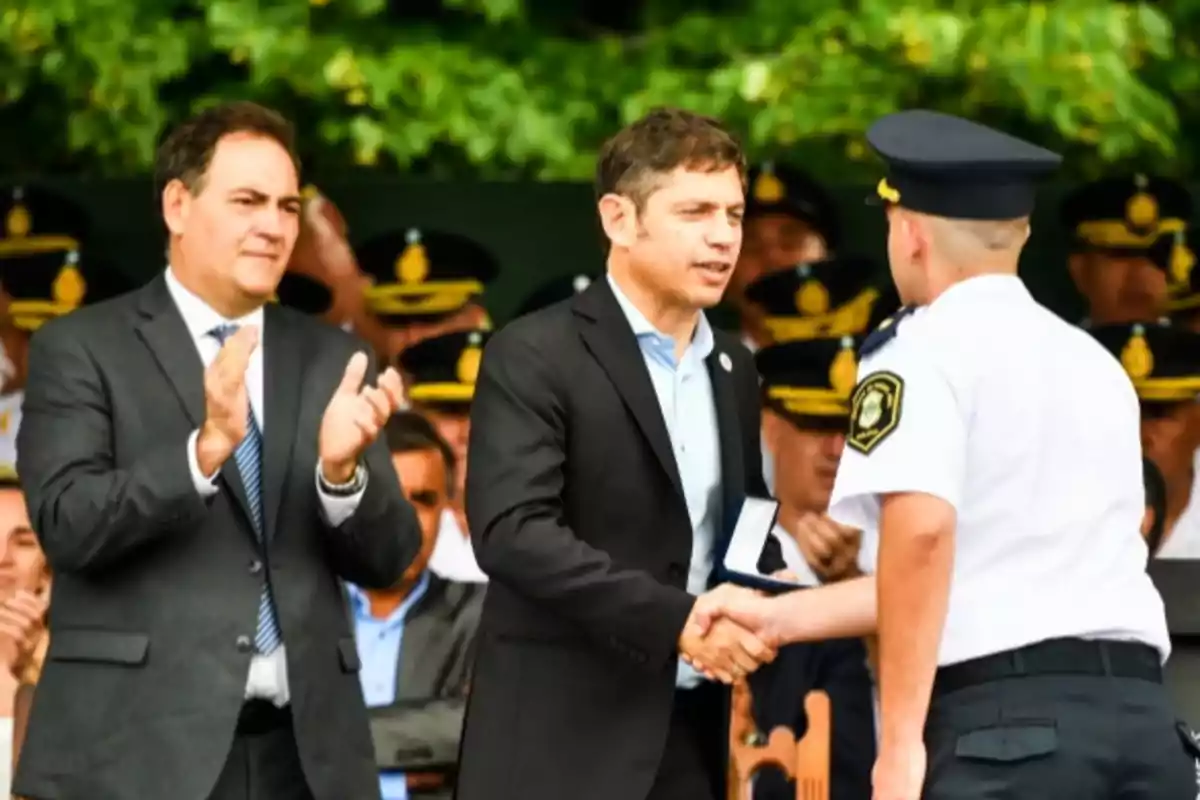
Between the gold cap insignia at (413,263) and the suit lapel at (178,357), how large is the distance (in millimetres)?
1733

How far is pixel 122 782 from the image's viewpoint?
3.95 m

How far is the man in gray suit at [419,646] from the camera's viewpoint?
579 cm

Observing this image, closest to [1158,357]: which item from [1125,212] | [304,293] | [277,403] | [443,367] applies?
[1125,212]

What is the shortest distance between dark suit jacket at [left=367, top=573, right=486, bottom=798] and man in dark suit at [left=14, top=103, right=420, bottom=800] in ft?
5.25

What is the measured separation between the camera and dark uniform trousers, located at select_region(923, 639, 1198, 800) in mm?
3393

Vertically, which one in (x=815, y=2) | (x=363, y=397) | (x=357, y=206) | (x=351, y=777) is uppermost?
(x=815, y=2)

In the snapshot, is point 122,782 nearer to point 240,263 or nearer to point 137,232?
point 240,263

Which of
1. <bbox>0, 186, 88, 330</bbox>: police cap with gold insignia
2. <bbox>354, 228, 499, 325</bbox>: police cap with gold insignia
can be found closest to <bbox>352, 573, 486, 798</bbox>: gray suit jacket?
<bbox>354, 228, 499, 325</bbox>: police cap with gold insignia

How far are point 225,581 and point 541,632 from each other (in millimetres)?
581

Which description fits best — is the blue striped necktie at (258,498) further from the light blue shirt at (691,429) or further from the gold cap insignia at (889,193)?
the gold cap insignia at (889,193)

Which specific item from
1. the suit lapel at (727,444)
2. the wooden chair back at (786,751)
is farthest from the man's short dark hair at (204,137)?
the wooden chair back at (786,751)

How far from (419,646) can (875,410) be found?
2.62m

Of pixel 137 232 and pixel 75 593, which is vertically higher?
pixel 137 232

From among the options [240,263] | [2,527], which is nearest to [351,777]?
[240,263]
